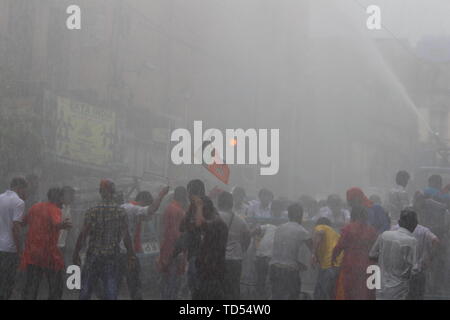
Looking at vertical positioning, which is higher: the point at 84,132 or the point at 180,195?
the point at 84,132

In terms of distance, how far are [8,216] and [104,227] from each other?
4.44 feet

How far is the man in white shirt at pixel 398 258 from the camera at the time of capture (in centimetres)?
759

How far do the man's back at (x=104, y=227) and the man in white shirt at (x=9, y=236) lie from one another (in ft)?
3.56

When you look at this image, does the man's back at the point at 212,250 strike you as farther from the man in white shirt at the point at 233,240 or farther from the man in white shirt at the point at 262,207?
the man in white shirt at the point at 262,207

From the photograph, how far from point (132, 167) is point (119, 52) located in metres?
3.35

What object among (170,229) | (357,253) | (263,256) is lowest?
(263,256)

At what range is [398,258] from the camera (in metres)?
7.58

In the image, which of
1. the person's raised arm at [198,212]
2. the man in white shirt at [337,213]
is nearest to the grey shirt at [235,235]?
the person's raised arm at [198,212]

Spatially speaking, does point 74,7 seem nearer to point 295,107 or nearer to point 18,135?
point 18,135

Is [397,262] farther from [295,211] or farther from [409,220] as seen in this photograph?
[295,211]

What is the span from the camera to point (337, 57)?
3497 centimetres

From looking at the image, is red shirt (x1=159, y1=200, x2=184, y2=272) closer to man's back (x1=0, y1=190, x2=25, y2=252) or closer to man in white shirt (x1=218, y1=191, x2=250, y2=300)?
man in white shirt (x1=218, y1=191, x2=250, y2=300)

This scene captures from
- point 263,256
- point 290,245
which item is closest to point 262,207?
point 263,256

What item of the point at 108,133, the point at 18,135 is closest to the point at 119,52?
the point at 108,133
